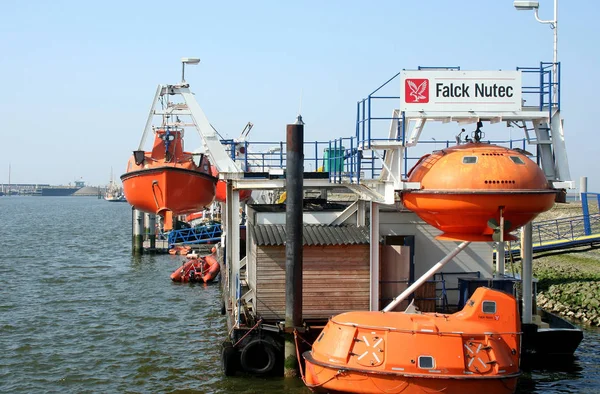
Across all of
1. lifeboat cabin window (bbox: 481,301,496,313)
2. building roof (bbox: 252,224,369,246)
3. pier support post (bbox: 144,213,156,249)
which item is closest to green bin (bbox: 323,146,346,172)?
building roof (bbox: 252,224,369,246)

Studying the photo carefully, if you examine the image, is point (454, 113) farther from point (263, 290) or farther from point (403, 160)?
point (263, 290)

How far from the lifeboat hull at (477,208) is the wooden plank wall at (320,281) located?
2.51 metres

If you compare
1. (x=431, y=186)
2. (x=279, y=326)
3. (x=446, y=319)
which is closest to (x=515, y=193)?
(x=431, y=186)

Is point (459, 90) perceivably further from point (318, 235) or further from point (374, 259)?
point (318, 235)

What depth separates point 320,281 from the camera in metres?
18.5

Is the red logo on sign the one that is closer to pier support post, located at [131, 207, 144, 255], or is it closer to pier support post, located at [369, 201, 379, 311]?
pier support post, located at [369, 201, 379, 311]

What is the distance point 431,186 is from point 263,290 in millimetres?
4957

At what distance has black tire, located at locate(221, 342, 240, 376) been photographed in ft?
60.2

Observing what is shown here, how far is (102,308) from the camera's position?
30.7m

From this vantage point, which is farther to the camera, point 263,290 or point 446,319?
point 263,290

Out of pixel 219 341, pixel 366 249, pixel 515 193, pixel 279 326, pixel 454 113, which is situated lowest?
pixel 219 341

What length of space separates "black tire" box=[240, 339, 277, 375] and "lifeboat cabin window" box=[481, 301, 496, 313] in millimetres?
5249

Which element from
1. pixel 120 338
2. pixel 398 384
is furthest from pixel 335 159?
pixel 120 338

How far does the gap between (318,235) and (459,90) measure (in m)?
5.03
